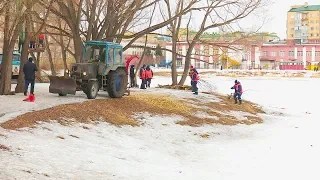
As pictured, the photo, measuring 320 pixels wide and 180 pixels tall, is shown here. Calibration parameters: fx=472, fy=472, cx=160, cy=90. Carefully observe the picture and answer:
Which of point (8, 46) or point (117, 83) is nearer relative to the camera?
point (8, 46)

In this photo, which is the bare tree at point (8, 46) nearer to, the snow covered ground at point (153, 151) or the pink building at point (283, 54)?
the snow covered ground at point (153, 151)

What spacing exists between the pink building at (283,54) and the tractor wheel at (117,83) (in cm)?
9175

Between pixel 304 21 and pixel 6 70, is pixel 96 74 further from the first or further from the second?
pixel 304 21

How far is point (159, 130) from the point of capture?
14.8 metres

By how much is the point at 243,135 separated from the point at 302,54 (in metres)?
101

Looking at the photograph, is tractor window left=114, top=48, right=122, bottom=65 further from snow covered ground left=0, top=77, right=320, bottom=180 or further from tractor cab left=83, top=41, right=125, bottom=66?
snow covered ground left=0, top=77, right=320, bottom=180

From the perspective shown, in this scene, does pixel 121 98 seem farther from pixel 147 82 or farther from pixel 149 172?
pixel 147 82

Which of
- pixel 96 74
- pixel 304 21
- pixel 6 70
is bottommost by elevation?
pixel 96 74

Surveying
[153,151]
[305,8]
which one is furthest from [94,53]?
[305,8]

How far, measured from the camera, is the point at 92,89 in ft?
57.9

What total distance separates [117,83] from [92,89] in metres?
1.20

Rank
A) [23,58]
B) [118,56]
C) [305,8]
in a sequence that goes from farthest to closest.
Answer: [305,8] < [23,58] < [118,56]

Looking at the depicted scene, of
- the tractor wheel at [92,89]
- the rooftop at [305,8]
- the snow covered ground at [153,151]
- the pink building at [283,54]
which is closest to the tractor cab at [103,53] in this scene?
the tractor wheel at [92,89]

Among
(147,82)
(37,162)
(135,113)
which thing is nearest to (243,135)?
(135,113)
